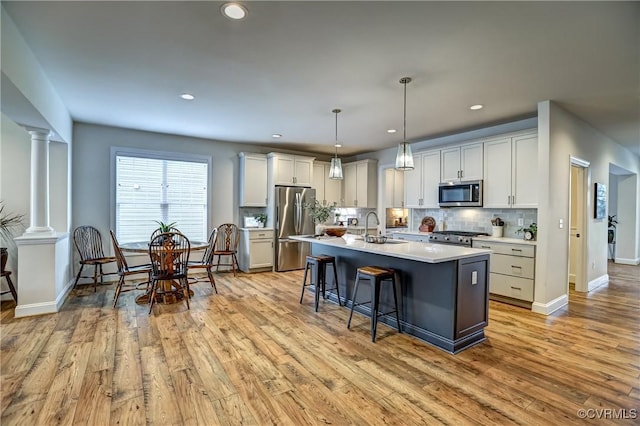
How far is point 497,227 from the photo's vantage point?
487 centimetres

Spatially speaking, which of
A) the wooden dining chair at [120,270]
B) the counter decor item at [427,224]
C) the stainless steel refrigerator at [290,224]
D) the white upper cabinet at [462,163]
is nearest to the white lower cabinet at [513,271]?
the white upper cabinet at [462,163]

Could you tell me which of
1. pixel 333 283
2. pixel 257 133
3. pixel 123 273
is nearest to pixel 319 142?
pixel 257 133

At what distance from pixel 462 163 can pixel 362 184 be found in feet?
7.87

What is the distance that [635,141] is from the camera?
582 cm

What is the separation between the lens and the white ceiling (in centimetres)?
216

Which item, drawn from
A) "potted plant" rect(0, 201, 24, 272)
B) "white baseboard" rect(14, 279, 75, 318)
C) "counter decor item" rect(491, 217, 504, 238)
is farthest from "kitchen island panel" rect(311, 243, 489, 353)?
"potted plant" rect(0, 201, 24, 272)

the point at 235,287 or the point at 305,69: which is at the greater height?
the point at 305,69

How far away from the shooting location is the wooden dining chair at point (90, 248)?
4809 mm

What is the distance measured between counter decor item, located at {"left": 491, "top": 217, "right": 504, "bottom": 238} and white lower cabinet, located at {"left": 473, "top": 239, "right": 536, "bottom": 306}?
0.48 metres

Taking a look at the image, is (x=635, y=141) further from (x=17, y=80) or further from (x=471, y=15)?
(x=17, y=80)

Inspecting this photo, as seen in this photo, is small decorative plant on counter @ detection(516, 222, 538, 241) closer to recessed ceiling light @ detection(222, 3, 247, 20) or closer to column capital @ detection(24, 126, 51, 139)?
recessed ceiling light @ detection(222, 3, 247, 20)

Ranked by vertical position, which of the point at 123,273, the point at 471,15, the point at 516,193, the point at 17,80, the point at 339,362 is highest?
the point at 471,15

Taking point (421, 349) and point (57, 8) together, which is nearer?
point (57, 8)

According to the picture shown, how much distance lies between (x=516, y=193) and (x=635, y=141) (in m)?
3.42
